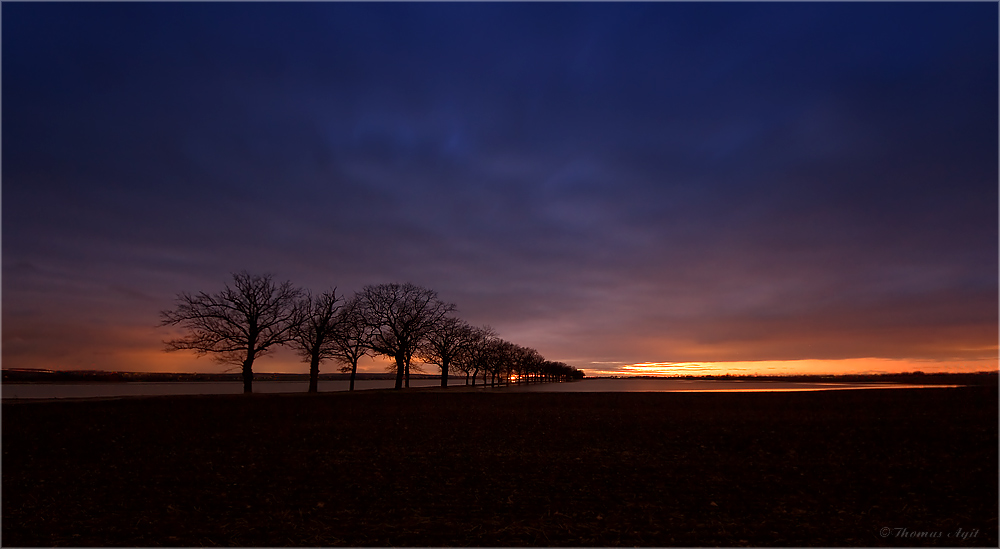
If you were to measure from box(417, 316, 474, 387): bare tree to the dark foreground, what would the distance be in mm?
43083

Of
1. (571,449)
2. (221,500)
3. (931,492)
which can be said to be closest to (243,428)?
(221,500)

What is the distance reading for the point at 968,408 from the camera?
80.4 ft

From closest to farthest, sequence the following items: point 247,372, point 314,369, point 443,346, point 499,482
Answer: point 499,482 < point 247,372 < point 314,369 < point 443,346

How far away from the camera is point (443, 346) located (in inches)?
2677

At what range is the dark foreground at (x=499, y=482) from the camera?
9.20 m

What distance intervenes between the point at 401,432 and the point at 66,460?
10.6 m

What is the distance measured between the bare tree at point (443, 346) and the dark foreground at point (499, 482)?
43.1 m

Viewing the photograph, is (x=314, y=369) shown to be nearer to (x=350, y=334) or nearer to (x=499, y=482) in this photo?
(x=350, y=334)

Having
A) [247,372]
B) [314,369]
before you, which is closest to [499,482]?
[247,372]

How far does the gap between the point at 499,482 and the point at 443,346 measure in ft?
185

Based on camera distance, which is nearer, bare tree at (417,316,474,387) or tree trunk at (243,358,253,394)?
tree trunk at (243,358,253,394)

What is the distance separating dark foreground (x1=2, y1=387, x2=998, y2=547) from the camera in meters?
9.20

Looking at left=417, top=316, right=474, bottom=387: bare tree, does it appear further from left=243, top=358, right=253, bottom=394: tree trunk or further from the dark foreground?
the dark foreground

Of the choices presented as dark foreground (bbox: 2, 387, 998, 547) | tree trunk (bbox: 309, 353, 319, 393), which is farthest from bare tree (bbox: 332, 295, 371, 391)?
dark foreground (bbox: 2, 387, 998, 547)
